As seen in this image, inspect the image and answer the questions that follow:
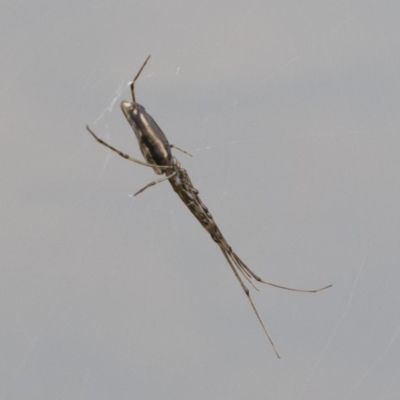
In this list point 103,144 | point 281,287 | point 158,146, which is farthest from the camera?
point 281,287

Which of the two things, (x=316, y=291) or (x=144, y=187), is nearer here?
(x=144, y=187)

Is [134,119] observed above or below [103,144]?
above

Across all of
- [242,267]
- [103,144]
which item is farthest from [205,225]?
[103,144]

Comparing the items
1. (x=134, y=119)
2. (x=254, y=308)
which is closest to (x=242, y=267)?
(x=254, y=308)

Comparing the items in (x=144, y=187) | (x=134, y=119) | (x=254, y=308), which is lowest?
(x=254, y=308)

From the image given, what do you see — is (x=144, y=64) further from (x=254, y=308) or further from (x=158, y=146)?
(x=254, y=308)

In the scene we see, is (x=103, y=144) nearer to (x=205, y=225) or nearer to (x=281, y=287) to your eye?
(x=205, y=225)

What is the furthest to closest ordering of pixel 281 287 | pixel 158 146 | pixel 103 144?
pixel 281 287, pixel 158 146, pixel 103 144

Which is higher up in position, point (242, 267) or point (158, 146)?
point (158, 146)

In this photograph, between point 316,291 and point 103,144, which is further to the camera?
point 316,291
